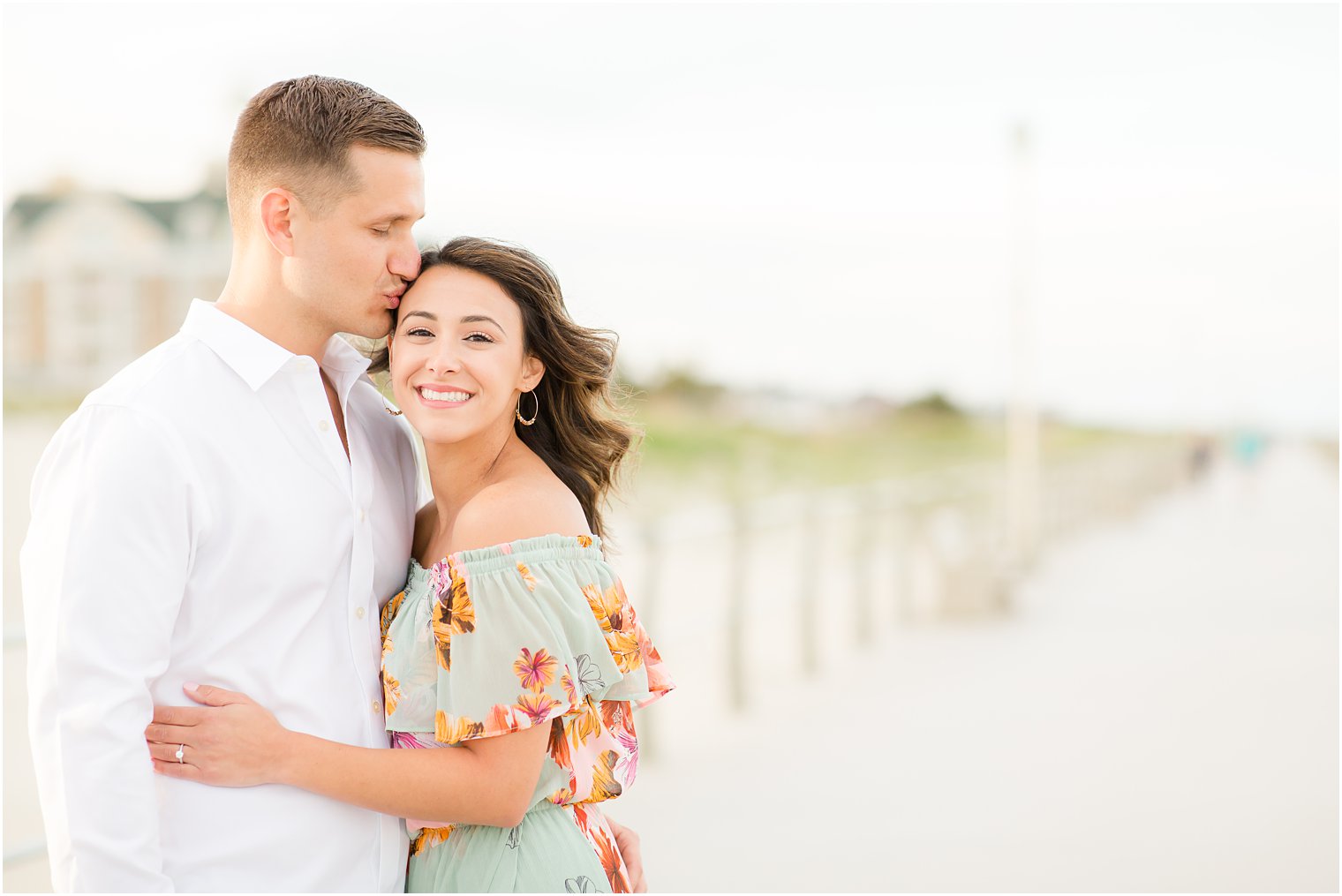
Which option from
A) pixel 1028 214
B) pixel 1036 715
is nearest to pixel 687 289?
pixel 1028 214

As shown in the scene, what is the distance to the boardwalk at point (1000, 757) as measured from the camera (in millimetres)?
5336

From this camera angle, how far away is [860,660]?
9.38 meters

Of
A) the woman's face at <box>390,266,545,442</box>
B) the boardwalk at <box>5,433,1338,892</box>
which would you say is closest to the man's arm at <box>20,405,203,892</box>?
the woman's face at <box>390,266,545,442</box>

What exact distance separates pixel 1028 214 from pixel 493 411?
1086 cm

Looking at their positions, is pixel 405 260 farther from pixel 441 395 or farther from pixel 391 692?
pixel 391 692

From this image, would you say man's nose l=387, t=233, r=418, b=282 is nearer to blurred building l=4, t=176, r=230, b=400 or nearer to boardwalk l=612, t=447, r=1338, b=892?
boardwalk l=612, t=447, r=1338, b=892

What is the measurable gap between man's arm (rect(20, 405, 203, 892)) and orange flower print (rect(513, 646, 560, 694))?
56cm

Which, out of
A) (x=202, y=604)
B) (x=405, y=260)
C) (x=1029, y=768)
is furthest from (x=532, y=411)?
(x=1029, y=768)

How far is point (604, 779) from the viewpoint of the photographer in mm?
2443

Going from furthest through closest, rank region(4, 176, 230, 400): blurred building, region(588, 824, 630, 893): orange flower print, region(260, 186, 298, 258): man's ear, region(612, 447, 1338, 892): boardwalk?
region(4, 176, 230, 400): blurred building < region(612, 447, 1338, 892): boardwalk < region(588, 824, 630, 893): orange flower print < region(260, 186, 298, 258): man's ear

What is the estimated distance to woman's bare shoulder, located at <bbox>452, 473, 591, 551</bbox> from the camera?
2289 millimetres

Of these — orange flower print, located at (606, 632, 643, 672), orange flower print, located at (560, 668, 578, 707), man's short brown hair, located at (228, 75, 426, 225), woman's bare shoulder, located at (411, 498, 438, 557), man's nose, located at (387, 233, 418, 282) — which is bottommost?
orange flower print, located at (560, 668, 578, 707)

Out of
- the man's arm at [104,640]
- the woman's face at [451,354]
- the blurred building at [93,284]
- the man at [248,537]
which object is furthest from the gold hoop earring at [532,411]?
the blurred building at [93,284]

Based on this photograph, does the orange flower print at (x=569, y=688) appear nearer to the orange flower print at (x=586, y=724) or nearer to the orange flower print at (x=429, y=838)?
the orange flower print at (x=586, y=724)
